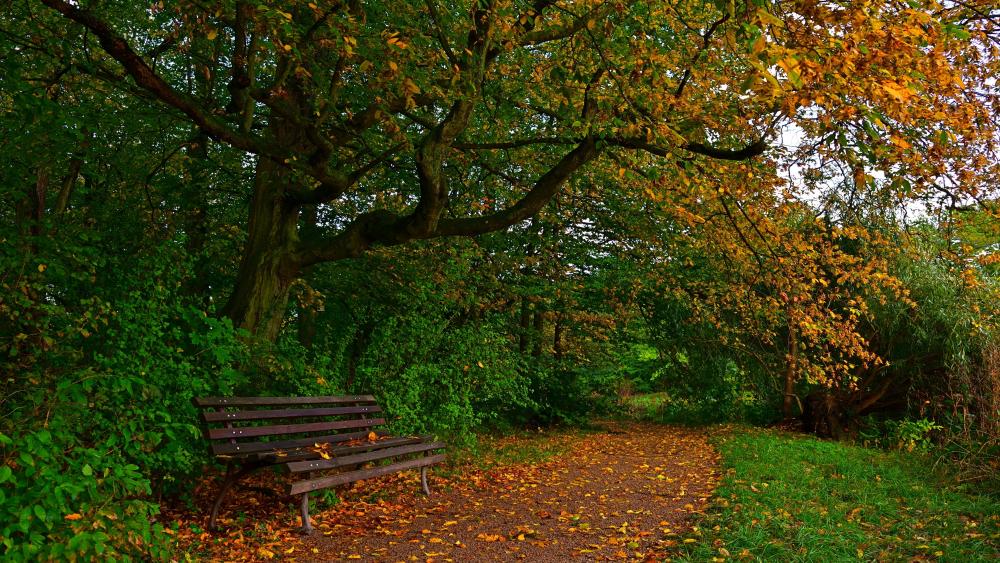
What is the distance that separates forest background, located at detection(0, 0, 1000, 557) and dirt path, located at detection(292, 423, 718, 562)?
4.49ft

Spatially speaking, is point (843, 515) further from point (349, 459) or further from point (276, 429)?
point (276, 429)

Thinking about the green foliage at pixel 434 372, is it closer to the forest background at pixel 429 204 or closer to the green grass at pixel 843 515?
the forest background at pixel 429 204

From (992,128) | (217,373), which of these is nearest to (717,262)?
(992,128)

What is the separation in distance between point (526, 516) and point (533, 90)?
5534 millimetres

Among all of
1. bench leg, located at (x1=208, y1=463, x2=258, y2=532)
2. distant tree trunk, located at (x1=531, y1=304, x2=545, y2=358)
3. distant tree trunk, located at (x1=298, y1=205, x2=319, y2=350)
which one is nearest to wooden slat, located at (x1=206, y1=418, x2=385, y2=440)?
bench leg, located at (x1=208, y1=463, x2=258, y2=532)

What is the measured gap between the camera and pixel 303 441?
239 inches

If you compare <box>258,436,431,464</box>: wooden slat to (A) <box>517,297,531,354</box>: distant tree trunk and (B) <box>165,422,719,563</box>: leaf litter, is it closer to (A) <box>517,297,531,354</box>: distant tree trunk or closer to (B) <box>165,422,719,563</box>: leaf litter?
(B) <box>165,422,719,563</box>: leaf litter

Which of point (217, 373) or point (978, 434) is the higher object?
point (217, 373)

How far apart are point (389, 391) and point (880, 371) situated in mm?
9573

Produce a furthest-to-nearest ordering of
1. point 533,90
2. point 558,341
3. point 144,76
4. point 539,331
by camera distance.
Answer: point 558,341
point 539,331
point 533,90
point 144,76

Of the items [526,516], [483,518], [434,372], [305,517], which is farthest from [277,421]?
[434,372]

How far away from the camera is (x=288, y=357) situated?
284 inches

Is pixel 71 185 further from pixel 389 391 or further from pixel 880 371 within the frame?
pixel 880 371

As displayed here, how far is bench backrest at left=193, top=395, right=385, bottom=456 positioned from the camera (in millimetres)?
5328
